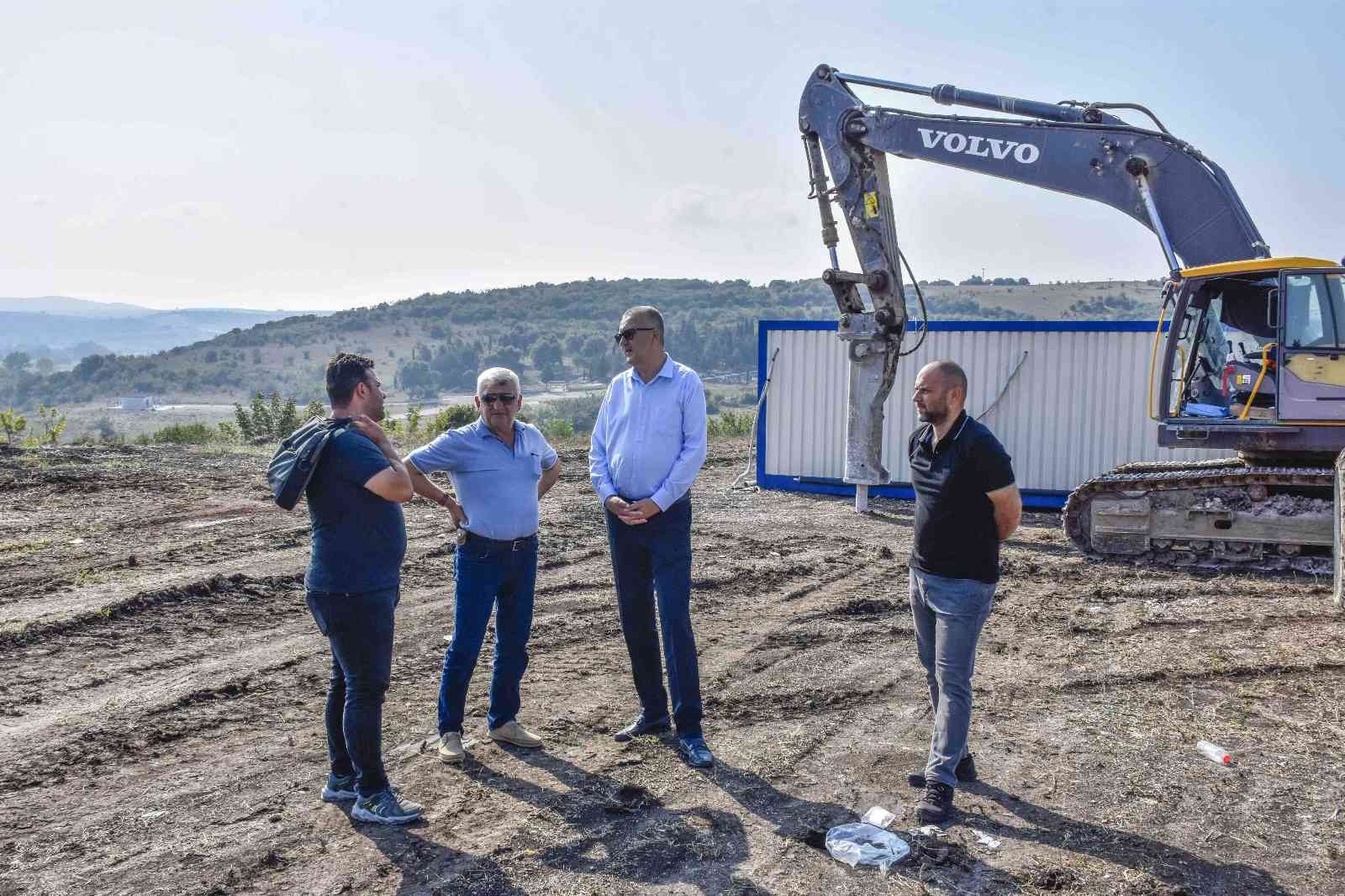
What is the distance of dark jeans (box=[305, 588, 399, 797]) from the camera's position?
15.5 feet

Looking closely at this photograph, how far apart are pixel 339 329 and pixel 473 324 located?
10780mm

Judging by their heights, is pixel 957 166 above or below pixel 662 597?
above

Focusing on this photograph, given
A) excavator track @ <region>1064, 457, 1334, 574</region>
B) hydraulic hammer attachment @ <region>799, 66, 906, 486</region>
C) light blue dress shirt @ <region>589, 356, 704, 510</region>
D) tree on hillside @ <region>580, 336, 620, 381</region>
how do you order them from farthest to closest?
tree on hillside @ <region>580, 336, 620, 381</region> → hydraulic hammer attachment @ <region>799, 66, 906, 486</region> → excavator track @ <region>1064, 457, 1334, 574</region> → light blue dress shirt @ <region>589, 356, 704, 510</region>

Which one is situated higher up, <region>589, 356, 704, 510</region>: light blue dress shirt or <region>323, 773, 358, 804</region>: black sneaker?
<region>589, 356, 704, 510</region>: light blue dress shirt

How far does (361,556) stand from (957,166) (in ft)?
32.1

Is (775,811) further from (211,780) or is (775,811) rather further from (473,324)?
(473,324)

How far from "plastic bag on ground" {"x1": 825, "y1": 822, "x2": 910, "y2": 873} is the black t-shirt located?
2.13 meters

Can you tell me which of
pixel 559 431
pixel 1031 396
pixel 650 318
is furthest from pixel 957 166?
pixel 559 431

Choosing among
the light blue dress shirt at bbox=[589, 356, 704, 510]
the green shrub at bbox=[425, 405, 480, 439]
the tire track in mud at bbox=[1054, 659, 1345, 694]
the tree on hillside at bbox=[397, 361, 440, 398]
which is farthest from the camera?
the tree on hillside at bbox=[397, 361, 440, 398]

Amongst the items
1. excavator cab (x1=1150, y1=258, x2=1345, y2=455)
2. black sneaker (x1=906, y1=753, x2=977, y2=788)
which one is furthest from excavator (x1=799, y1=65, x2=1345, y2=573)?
black sneaker (x1=906, y1=753, x2=977, y2=788)

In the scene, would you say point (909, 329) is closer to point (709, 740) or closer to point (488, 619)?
point (709, 740)

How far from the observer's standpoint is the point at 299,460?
15.1 feet

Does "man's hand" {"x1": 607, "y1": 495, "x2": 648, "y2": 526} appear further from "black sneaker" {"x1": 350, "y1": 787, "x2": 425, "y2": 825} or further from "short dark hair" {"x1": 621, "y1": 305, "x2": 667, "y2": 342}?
"black sneaker" {"x1": 350, "y1": 787, "x2": 425, "y2": 825}

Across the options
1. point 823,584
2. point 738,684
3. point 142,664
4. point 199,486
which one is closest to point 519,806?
point 738,684
